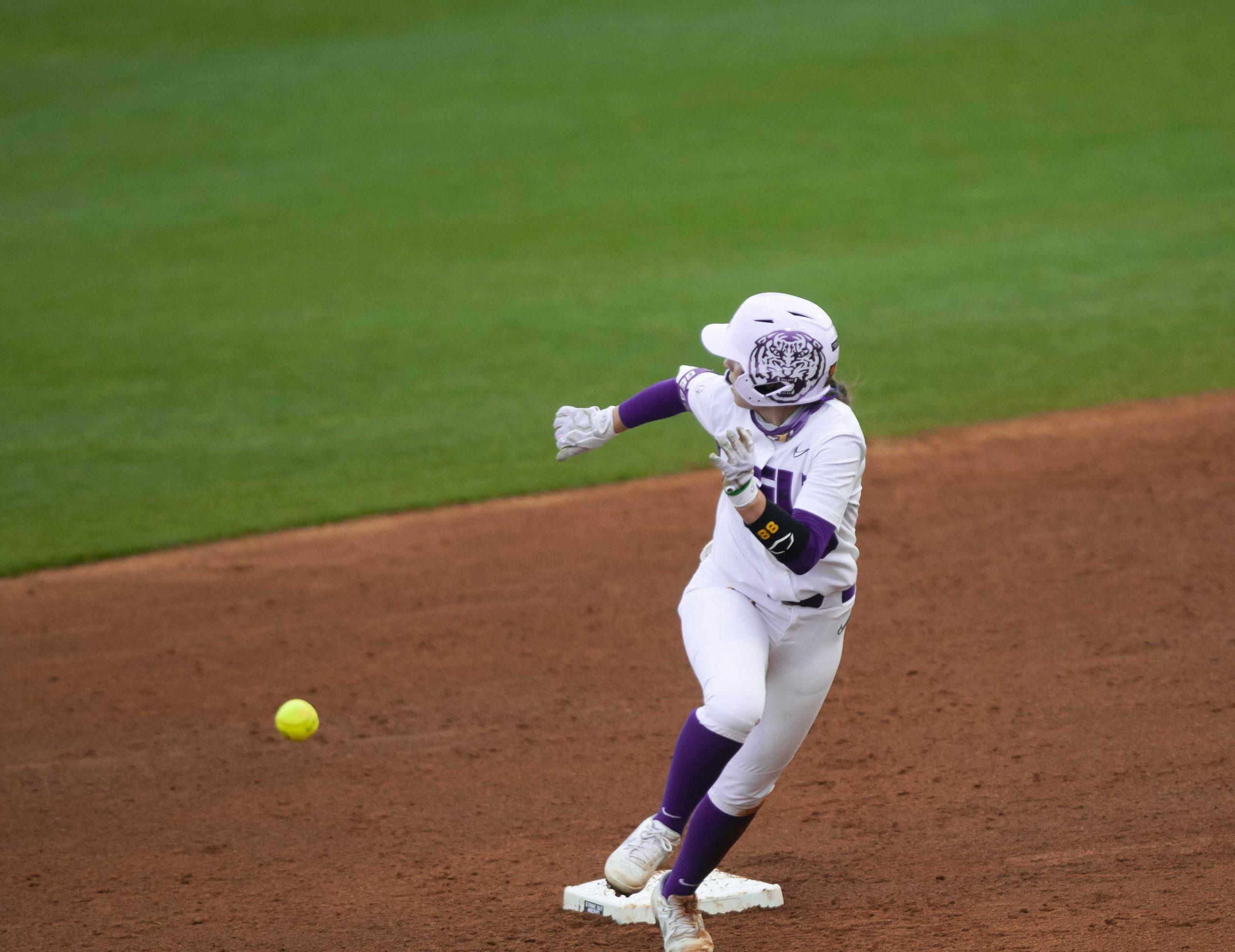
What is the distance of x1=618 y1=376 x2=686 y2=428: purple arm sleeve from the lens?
4.59 metres

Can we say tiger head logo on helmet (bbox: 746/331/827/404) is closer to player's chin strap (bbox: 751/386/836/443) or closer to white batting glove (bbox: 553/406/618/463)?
player's chin strap (bbox: 751/386/836/443)

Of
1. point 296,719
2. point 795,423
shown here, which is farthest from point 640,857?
point 296,719

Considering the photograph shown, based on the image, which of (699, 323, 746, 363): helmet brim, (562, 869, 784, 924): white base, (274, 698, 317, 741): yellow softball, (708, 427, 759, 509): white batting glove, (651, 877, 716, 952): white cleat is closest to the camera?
(708, 427, 759, 509): white batting glove

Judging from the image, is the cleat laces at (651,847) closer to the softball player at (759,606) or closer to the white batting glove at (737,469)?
the softball player at (759,606)

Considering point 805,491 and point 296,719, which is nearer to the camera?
point 805,491

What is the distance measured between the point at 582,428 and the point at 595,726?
2.02m

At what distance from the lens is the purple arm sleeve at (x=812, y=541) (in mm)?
3766

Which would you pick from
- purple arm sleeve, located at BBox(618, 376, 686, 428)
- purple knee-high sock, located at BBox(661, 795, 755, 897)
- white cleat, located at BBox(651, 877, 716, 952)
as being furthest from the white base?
purple arm sleeve, located at BBox(618, 376, 686, 428)

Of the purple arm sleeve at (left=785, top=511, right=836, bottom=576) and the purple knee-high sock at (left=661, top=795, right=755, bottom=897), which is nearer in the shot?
the purple arm sleeve at (left=785, top=511, right=836, bottom=576)

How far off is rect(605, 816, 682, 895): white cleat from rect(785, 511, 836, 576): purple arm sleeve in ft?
3.30

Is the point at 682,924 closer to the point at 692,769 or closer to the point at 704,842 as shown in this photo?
the point at 704,842

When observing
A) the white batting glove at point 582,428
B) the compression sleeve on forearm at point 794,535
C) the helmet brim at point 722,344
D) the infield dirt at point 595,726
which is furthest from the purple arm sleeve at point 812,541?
the infield dirt at point 595,726

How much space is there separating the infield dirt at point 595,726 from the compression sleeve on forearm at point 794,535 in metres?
1.45

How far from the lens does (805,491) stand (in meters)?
3.90
